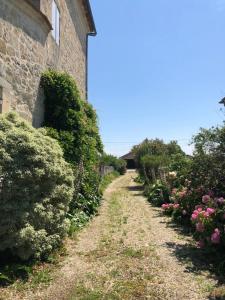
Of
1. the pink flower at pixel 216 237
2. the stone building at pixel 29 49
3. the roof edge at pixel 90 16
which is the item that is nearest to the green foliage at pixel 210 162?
the pink flower at pixel 216 237

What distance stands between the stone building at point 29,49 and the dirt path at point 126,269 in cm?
341

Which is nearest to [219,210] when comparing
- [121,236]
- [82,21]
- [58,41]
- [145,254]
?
[145,254]

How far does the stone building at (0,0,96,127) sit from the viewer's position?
7.85 meters

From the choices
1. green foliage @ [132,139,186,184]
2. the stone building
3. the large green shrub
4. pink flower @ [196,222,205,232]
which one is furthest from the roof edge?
pink flower @ [196,222,205,232]

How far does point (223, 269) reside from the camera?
5824mm

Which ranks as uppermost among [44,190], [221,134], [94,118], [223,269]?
[94,118]

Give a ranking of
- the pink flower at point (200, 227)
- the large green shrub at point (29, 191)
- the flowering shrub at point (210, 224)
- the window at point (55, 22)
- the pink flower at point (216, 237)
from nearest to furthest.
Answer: the large green shrub at point (29, 191) < the pink flower at point (216, 237) < the flowering shrub at point (210, 224) < the pink flower at point (200, 227) < the window at point (55, 22)

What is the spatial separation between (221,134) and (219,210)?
205cm

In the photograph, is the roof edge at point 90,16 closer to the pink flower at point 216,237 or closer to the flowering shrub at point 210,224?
the flowering shrub at point 210,224

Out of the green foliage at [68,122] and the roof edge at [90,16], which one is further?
the roof edge at [90,16]

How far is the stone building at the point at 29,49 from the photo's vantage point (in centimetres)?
785

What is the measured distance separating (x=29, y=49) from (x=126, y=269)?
238 inches

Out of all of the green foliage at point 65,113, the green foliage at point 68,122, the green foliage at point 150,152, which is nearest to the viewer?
the green foliage at point 68,122

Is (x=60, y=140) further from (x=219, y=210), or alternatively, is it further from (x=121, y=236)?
(x=219, y=210)
